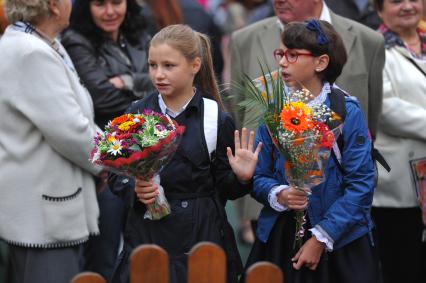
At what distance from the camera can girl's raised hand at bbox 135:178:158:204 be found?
14.4ft

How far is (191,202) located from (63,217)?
0.86 metres

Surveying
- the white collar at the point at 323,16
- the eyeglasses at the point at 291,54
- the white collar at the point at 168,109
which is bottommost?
the white collar at the point at 323,16

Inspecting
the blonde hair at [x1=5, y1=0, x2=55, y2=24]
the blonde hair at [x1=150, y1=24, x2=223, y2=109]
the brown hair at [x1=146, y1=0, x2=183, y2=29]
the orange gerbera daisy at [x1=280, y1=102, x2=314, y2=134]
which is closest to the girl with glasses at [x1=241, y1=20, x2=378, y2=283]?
the orange gerbera daisy at [x1=280, y1=102, x2=314, y2=134]

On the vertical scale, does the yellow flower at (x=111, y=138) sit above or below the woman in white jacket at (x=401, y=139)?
above

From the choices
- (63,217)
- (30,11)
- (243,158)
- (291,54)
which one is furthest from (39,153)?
(291,54)

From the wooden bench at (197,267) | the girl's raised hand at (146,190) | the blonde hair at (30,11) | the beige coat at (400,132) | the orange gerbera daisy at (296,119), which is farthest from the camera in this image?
the beige coat at (400,132)

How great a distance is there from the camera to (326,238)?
14.6 ft

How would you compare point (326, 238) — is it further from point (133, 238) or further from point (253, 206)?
point (253, 206)

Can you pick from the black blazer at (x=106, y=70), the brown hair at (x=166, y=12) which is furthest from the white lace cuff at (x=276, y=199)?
the brown hair at (x=166, y=12)

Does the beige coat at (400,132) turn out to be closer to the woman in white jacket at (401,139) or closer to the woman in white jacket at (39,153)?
the woman in white jacket at (401,139)

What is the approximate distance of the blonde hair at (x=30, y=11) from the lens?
17.0ft

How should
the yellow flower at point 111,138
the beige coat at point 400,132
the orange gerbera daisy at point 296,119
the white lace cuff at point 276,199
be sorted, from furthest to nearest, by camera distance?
the beige coat at point 400,132
the white lace cuff at point 276,199
the yellow flower at point 111,138
the orange gerbera daisy at point 296,119

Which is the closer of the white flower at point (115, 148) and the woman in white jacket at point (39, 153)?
the white flower at point (115, 148)

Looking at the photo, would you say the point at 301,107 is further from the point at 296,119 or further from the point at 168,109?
the point at 168,109
